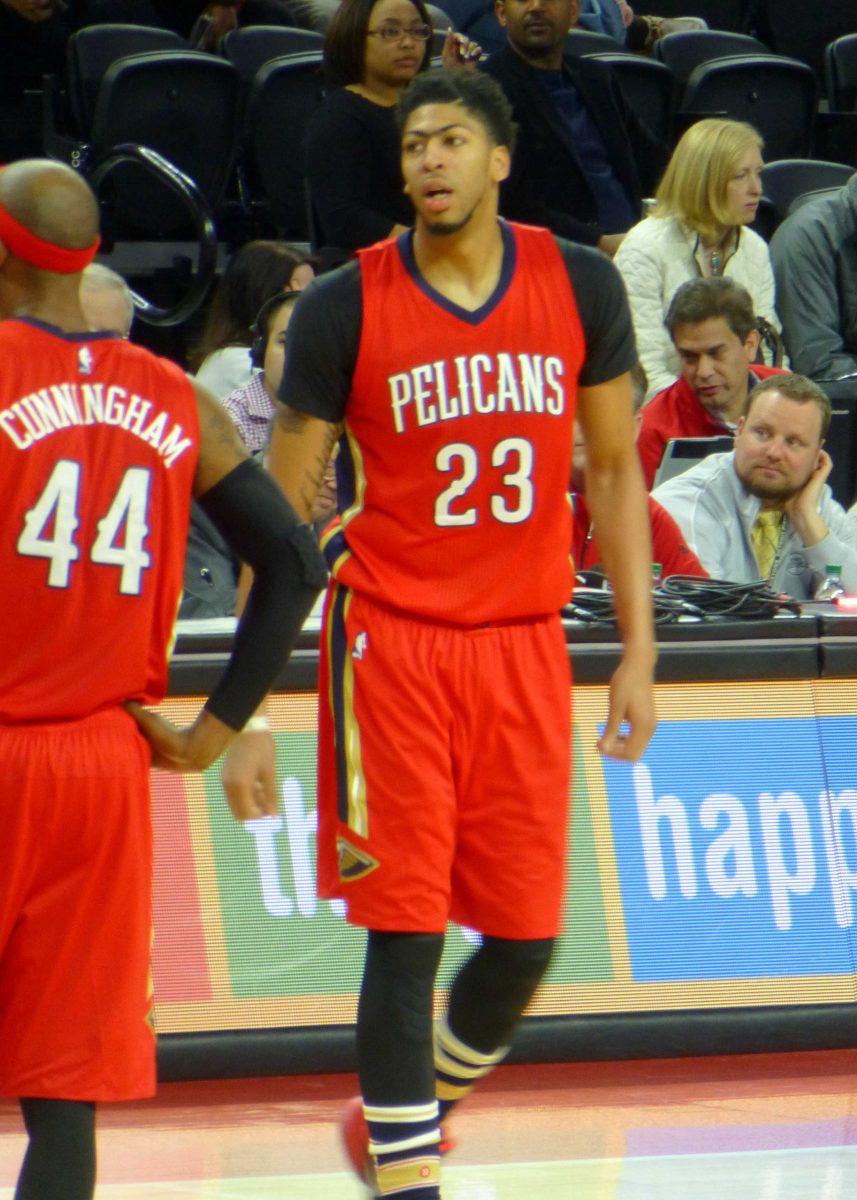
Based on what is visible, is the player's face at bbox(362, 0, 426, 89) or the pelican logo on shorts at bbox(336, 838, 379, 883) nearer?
the pelican logo on shorts at bbox(336, 838, 379, 883)

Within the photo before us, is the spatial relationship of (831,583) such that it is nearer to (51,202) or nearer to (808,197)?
(808,197)

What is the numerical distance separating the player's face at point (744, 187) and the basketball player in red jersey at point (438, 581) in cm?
418

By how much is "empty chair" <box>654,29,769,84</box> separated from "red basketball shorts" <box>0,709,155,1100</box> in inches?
337

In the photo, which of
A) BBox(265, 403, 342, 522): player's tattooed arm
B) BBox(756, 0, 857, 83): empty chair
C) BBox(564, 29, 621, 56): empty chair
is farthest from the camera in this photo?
BBox(756, 0, 857, 83): empty chair

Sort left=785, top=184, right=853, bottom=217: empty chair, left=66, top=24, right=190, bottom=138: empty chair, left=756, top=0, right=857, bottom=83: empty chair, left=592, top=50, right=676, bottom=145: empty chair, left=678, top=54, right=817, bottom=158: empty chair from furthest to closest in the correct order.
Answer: left=756, top=0, right=857, bottom=83: empty chair → left=678, top=54, right=817, bottom=158: empty chair → left=592, top=50, right=676, bottom=145: empty chair → left=66, top=24, right=190, bottom=138: empty chair → left=785, top=184, right=853, bottom=217: empty chair

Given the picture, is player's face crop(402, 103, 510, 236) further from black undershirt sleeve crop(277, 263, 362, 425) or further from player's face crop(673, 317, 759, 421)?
player's face crop(673, 317, 759, 421)

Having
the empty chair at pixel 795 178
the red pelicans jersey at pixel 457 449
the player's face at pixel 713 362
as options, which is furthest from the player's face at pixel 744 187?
the red pelicans jersey at pixel 457 449

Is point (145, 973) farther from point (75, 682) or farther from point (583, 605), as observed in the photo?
point (583, 605)

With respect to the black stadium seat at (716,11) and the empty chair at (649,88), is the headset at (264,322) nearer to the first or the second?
the empty chair at (649,88)

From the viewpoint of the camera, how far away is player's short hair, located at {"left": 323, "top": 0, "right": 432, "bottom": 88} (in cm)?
741

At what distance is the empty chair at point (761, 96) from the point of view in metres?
10.0

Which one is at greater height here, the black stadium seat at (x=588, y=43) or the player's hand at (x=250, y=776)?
the black stadium seat at (x=588, y=43)

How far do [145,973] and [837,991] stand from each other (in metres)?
2.71

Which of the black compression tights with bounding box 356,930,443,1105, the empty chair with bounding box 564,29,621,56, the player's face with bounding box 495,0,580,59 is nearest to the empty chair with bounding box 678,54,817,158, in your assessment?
the empty chair with bounding box 564,29,621,56
